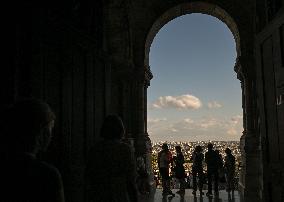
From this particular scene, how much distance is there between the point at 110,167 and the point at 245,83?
8890 millimetres

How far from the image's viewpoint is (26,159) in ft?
5.56

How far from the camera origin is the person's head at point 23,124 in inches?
67.4

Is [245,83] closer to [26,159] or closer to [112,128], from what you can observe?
[112,128]

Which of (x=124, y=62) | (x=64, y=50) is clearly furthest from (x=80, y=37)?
(x=124, y=62)

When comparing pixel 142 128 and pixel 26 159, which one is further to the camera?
pixel 142 128

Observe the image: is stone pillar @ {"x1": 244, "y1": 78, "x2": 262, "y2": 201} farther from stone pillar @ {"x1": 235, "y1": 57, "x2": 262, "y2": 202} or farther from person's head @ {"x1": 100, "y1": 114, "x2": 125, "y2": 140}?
person's head @ {"x1": 100, "y1": 114, "x2": 125, "y2": 140}

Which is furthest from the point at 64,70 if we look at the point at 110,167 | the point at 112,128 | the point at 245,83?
the point at 245,83

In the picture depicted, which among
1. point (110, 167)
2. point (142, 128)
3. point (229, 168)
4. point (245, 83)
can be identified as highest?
point (245, 83)

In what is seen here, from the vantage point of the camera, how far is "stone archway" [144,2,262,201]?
10.6 meters

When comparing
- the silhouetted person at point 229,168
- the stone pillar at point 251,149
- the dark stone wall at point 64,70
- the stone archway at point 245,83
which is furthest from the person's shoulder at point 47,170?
the silhouetted person at point 229,168

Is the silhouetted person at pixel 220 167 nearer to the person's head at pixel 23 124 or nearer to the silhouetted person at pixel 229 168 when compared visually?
the silhouetted person at pixel 229 168

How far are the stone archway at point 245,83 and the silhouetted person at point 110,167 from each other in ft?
23.6

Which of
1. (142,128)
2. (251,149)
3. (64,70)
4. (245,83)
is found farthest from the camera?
(142,128)

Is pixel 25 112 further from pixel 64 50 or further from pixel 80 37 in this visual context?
pixel 80 37
